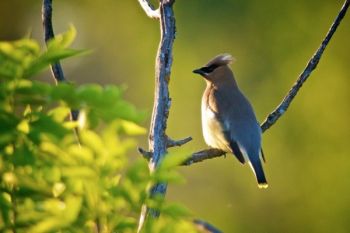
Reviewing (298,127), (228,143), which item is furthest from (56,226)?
(298,127)

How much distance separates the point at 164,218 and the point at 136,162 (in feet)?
0.36

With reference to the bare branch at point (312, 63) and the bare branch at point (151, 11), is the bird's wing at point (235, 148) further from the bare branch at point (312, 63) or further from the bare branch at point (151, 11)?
the bare branch at point (151, 11)

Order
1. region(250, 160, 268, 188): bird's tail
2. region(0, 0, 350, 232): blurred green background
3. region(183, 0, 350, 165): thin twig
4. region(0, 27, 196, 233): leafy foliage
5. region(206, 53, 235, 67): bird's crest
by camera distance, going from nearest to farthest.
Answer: region(0, 27, 196, 233): leafy foliage
region(183, 0, 350, 165): thin twig
region(250, 160, 268, 188): bird's tail
region(206, 53, 235, 67): bird's crest
region(0, 0, 350, 232): blurred green background

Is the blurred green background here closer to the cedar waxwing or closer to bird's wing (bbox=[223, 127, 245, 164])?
the cedar waxwing

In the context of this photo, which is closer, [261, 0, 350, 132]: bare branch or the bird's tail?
[261, 0, 350, 132]: bare branch

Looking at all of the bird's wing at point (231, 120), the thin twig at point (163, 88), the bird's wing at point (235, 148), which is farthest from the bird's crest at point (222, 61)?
the thin twig at point (163, 88)

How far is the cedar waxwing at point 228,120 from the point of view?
19.2 feet

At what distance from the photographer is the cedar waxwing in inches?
230

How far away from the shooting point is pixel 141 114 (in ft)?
4.88

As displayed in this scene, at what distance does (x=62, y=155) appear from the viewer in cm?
144

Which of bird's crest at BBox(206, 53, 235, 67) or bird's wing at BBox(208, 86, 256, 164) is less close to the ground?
bird's crest at BBox(206, 53, 235, 67)

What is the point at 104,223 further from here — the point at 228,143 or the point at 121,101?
the point at 228,143

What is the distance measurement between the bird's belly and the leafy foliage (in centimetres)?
419

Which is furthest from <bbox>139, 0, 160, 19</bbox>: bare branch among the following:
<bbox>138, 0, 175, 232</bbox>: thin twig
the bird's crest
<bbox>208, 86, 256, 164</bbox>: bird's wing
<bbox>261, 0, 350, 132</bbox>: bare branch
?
the bird's crest
